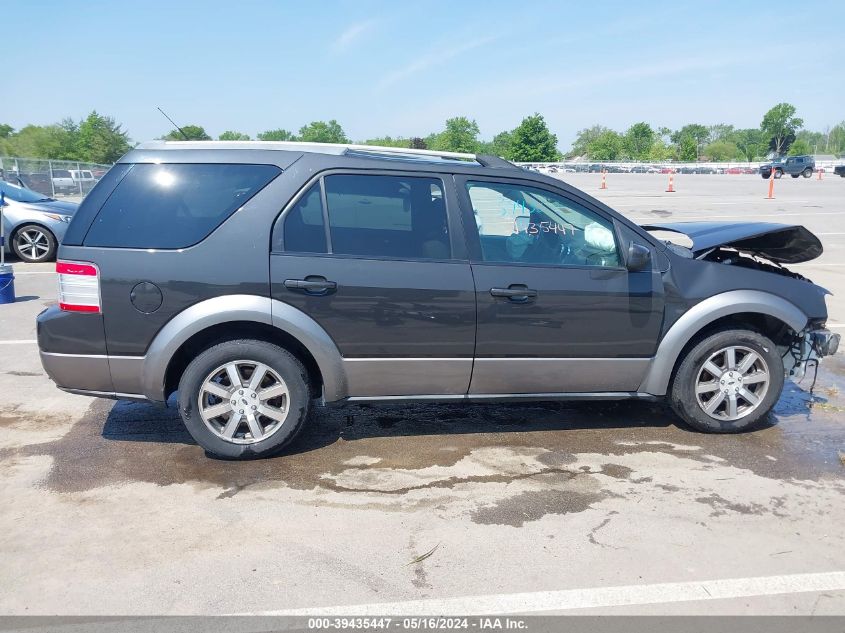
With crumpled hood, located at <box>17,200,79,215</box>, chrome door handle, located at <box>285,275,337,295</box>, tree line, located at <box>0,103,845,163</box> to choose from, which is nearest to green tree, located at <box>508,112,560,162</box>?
tree line, located at <box>0,103,845,163</box>

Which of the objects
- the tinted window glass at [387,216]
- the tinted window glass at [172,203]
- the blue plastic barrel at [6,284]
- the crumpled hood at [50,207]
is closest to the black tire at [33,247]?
the crumpled hood at [50,207]

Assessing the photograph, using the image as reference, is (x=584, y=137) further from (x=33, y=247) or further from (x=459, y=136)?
(x=33, y=247)

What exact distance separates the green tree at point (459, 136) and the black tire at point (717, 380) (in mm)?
119103

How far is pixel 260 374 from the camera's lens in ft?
13.9

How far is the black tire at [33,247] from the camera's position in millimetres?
12172

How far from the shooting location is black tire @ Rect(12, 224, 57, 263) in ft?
39.9

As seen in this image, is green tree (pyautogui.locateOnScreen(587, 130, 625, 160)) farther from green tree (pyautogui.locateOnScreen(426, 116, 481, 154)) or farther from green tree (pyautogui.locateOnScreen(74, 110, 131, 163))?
green tree (pyautogui.locateOnScreen(74, 110, 131, 163))

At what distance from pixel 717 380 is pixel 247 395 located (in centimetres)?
310

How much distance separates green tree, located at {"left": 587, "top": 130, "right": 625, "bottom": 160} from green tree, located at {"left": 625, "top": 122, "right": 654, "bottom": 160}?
1.91 meters

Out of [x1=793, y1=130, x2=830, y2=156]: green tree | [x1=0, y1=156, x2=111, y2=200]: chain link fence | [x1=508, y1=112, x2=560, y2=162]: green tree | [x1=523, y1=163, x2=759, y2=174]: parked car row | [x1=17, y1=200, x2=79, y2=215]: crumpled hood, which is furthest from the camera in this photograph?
[x1=793, y1=130, x2=830, y2=156]: green tree

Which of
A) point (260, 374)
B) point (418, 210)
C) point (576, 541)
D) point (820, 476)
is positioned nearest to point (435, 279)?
point (418, 210)

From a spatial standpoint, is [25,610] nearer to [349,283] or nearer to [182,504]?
[182,504]

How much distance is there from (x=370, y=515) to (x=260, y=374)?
3.73ft

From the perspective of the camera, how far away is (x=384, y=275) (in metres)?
4.22
